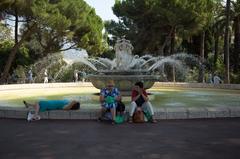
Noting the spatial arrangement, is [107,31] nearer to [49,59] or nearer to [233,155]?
[49,59]

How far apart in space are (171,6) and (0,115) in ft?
97.6

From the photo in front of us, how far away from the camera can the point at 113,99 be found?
10.4 meters

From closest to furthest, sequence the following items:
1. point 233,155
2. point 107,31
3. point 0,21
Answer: point 233,155 < point 0,21 < point 107,31

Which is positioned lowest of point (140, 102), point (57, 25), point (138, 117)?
point (138, 117)

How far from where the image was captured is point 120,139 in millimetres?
8141

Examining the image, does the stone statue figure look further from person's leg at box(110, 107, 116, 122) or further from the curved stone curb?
person's leg at box(110, 107, 116, 122)

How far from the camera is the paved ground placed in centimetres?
692

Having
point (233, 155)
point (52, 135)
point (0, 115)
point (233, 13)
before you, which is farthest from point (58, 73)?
point (233, 155)

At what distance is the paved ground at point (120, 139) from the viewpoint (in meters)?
6.92

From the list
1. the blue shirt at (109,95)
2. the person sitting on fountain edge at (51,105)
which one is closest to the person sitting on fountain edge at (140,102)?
the blue shirt at (109,95)

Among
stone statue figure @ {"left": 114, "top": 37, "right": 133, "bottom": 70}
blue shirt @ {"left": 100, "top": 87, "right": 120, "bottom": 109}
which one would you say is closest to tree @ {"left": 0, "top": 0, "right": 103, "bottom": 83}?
stone statue figure @ {"left": 114, "top": 37, "right": 133, "bottom": 70}

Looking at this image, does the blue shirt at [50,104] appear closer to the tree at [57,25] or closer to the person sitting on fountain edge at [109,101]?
the person sitting on fountain edge at [109,101]

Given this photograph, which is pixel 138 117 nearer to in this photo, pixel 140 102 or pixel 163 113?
pixel 140 102

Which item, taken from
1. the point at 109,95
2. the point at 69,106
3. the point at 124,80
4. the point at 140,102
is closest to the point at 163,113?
the point at 140,102
